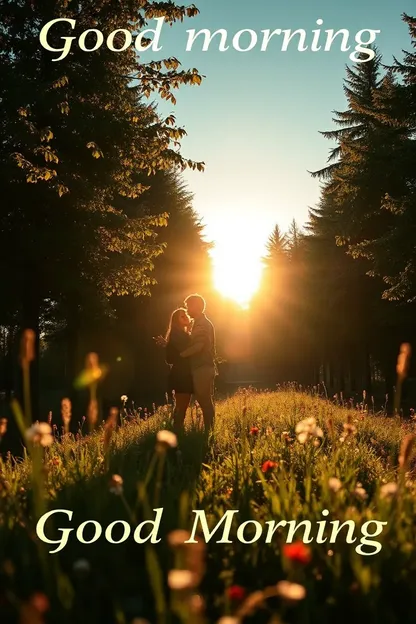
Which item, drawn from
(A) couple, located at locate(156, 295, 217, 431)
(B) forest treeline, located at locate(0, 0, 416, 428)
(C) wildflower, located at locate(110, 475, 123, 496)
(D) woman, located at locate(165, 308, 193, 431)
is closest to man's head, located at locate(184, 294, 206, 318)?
(A) couple, located at locate(156, 295, 217, 431)

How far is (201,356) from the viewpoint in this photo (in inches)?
363

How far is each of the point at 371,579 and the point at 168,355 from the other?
6700 millimetres

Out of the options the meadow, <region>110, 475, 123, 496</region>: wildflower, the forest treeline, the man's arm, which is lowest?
the meadow

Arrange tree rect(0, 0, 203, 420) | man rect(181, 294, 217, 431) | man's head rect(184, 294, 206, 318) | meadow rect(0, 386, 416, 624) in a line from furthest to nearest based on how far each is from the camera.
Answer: tree rect(0, 0, 203, 420) → man's head rect(184, 294, 206, 318) → man rect(181, 294, 217, 431) → meadow rect(0, 386, 416, 624)

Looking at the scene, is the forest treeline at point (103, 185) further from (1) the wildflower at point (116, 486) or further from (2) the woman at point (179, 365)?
(1) the wildflower at point (116, 486)

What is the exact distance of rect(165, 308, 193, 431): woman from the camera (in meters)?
9.05

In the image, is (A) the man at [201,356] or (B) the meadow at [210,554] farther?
(A) the man at [201,356]

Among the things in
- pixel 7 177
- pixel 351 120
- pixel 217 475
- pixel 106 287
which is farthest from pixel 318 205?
pixel 217 475

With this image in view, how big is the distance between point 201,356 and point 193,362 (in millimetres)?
154

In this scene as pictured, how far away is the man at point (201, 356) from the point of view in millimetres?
9023

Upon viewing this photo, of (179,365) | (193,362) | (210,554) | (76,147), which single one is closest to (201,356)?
(193,362)

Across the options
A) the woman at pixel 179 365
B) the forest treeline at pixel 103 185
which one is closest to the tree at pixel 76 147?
the forest treeline at pixel 103 185

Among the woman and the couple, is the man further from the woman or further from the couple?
the woman

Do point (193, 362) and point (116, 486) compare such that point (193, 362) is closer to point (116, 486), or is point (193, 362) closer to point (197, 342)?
point (197, 342)
